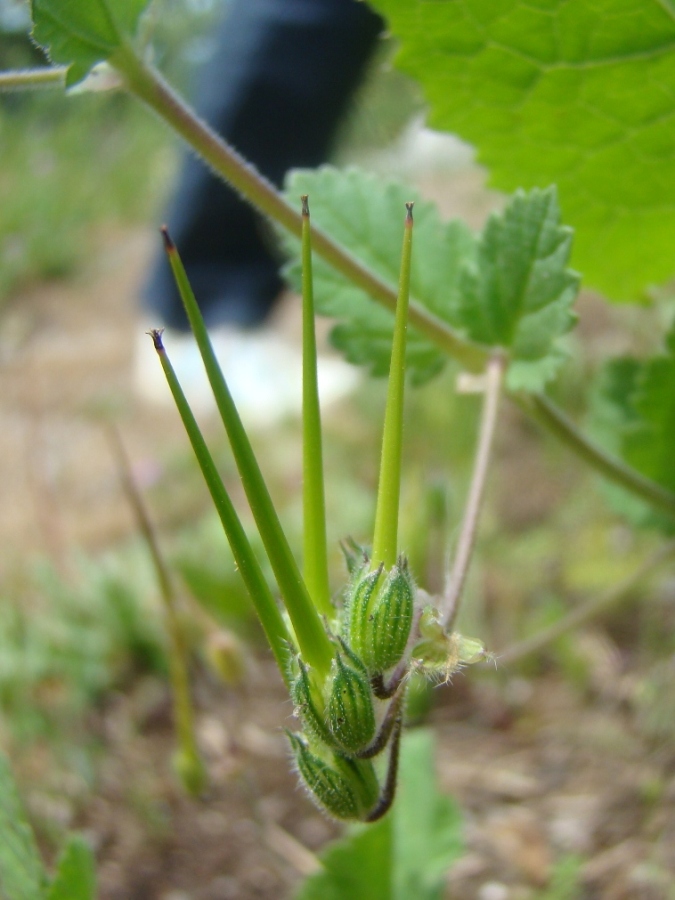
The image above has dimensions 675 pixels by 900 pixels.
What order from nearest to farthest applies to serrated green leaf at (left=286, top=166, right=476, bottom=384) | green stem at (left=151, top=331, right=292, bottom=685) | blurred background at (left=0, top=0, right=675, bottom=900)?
1. green stem at (left=151, top=331, right=292, bottom=685)
2. serrated green leaf at (left=286, top=166, right=476, bottom=384)
3. blurred background at (left=0, top=0, right=675, bottom=900)

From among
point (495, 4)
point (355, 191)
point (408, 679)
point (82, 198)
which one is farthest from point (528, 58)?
point (82, 198)

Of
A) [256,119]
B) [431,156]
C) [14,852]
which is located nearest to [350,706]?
[14,852]

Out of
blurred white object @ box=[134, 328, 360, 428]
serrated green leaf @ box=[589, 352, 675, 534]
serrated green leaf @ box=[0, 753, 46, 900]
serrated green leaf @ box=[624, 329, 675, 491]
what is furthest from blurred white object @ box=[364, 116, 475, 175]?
serrated green leaf @ box=[0, 753, 46, 900]

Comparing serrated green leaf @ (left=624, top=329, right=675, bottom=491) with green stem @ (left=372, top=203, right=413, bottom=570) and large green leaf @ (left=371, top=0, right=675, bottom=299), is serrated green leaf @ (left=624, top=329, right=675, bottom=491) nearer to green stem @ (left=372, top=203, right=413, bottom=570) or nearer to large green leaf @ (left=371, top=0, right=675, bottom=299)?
large green leaf @ (left=371, top=0, right=675, bottom=299)

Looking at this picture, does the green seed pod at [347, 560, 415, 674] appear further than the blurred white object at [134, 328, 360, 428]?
No

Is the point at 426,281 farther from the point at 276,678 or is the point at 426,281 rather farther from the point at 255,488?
the point at 276,678

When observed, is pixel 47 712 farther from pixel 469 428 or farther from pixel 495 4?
pixel 495 4
